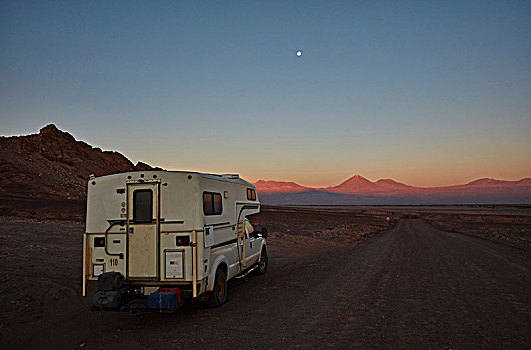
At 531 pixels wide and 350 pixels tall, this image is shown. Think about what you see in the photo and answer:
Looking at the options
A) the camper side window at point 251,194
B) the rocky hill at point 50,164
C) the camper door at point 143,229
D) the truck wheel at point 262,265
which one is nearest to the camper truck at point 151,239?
the camper door at point 143,229

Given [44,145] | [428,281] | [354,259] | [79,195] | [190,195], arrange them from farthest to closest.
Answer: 1. [44,145]
2. [79,195]
3. [354,259]
4. [428,281]
5. [190,195]

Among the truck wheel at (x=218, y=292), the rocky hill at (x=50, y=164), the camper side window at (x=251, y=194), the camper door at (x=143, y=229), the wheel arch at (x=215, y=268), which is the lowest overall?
the truck wheel at (x=218, y=292)

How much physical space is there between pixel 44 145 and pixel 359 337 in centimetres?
14529

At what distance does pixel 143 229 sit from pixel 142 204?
54cm

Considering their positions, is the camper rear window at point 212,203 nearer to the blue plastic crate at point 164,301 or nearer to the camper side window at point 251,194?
the blue plastic crate at point 164,301

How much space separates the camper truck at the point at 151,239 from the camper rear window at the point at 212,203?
2cm

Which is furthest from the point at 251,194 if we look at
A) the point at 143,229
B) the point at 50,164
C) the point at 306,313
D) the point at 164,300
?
the point at 50,164

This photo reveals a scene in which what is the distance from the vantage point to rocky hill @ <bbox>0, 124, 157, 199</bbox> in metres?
89.2

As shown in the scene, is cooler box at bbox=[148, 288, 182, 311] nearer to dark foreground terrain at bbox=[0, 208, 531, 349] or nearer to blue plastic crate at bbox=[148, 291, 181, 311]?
blue plastic crate at bbox=[148, 291, 181, 311]

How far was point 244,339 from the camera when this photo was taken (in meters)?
7.15

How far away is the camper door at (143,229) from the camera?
8.50m

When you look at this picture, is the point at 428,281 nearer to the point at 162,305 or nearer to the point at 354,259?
the point at 354,259

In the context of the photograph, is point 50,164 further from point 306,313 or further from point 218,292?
point 306,313

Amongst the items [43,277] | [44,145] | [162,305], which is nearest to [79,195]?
[44,145]
